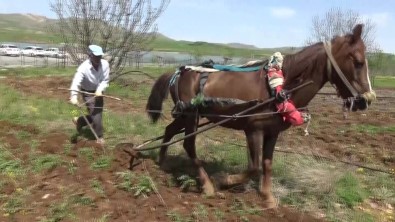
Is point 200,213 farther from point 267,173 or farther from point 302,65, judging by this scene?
point 302,65

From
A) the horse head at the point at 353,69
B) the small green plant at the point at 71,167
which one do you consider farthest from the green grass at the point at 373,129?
the small green plant at the point at 71,167

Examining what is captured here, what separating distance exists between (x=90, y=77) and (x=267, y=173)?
341 cm

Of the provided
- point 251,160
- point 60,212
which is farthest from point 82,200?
point 251,160

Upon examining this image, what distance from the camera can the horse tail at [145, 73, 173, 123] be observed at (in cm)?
707

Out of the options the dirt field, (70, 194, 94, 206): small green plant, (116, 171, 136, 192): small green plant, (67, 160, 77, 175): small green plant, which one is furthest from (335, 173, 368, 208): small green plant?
(67, 160, 77, 175): small green plant

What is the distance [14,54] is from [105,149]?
50.4 m

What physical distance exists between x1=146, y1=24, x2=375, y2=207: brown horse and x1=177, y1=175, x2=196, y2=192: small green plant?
13 cm

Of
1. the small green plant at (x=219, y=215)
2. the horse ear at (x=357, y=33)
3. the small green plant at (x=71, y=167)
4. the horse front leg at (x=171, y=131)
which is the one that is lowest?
the small green plant at (x=219, y=215)

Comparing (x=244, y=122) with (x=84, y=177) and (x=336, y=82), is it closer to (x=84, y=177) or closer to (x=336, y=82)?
(x=336, y=82)

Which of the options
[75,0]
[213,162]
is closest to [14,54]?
[75,0]

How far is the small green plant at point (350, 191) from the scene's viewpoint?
5824 mm

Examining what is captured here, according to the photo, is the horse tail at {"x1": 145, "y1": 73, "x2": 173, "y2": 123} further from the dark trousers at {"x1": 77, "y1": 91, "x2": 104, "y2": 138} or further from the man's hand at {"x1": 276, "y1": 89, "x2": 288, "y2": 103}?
the man's hand at {"x1": 276, "y1": 89, "x2": 288, "y2": 103}

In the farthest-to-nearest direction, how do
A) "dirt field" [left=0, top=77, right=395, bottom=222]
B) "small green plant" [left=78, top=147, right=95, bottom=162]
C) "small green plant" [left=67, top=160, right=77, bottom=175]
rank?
"small green plant" [left=78, top=147, right=95, bottom=162], "small green plant" [left=67, top=160, right=77, bottom=175], "dirt field" [left=0, top=77, right=395, bottom=222]

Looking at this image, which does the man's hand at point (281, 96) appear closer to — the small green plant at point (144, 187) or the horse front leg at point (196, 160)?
the horse front leg at point (196, 160)
